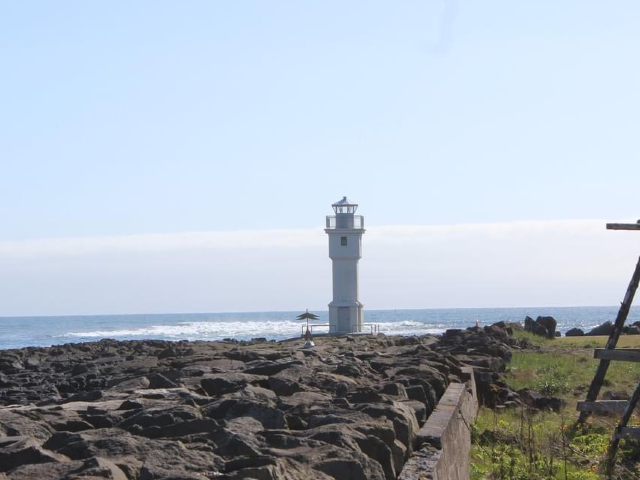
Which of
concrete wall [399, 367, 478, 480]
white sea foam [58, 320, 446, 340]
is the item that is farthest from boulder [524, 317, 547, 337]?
white sea foam [58, 320, 446, 340]

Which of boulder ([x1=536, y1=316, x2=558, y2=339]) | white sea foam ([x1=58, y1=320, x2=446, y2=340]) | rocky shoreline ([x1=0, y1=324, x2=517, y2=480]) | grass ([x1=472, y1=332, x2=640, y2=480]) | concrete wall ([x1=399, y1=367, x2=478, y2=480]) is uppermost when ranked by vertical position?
boulder ([x1=536, y1=316, x2=558, y2=339])

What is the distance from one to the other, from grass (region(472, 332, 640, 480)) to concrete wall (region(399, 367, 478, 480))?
354 millimetres

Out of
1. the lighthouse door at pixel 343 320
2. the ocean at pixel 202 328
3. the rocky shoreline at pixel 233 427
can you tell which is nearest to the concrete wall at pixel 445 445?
the rocky shoreline at pixel 233 427

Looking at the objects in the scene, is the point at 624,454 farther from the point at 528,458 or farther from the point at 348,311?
the point at 348,311

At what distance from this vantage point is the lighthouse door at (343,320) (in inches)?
1513

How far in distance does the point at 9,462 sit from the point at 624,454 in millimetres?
6405

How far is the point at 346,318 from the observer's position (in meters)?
38.6

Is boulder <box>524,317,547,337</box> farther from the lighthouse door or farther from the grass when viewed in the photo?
the grass

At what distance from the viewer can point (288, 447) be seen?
587 cm

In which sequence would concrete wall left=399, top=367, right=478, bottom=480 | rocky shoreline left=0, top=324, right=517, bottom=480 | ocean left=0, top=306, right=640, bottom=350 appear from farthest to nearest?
ocean left=0, top=306, right=640, bottom=350, concrete wall left=399, top=367, right=478, bottom=480, rocky shoreline left=0, top=324, right=517, bottom=480

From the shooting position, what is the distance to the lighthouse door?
1513 inches

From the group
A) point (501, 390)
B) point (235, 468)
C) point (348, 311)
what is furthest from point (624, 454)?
point (348, 311)

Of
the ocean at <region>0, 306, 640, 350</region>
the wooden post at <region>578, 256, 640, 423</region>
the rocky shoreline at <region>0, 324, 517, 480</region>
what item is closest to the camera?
the rocky shoreline at <region>0, 324, 517, 480</region>

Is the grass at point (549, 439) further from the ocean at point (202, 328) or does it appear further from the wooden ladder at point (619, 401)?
the ocean at point (202, 328)
